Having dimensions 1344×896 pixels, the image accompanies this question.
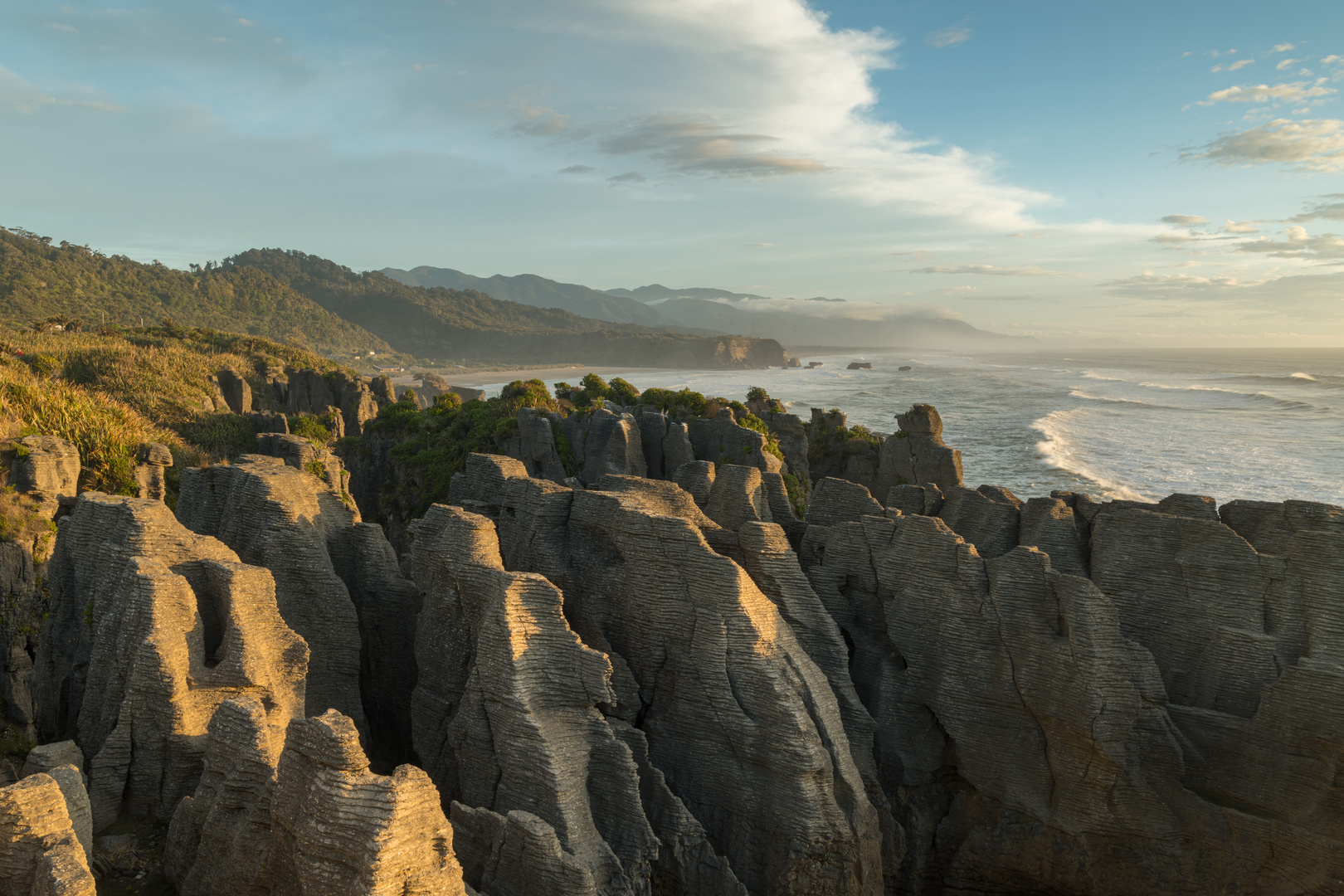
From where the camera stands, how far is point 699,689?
38.8 feet

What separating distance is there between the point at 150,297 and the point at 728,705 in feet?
560

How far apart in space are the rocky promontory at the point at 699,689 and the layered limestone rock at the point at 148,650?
0.05 m

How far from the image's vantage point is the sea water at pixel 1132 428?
49188 millimetres

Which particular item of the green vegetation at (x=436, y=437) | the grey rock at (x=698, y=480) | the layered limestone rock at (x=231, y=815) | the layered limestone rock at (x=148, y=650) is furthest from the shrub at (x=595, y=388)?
the layered limestone rock at (x=231, y=815)

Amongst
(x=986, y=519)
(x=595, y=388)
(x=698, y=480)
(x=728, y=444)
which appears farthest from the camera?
(x=595, y=388)

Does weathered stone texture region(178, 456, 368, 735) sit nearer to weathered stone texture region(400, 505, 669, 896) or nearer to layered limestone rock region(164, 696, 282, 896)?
weathered stone texture region(400, 505, 669, 896)

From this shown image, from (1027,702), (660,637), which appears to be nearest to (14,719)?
(660,637)

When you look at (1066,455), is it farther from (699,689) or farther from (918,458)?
(699,689)

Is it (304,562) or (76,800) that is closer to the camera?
(76,800)

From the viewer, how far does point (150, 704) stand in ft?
33.6

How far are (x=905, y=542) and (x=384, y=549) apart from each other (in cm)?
1043

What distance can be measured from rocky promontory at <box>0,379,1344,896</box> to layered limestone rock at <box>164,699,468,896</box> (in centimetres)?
6

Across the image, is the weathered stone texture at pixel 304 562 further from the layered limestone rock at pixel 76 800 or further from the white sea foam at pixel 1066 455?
the white sea foam at pixel 1066 455

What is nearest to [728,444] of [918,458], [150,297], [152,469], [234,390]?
[918,458]
